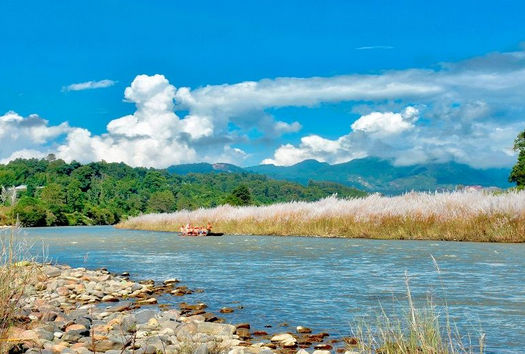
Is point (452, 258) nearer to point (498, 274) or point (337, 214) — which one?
point (498, 274)

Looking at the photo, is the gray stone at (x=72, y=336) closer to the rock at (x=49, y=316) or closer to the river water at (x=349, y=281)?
the rock at (x=49, y=316)

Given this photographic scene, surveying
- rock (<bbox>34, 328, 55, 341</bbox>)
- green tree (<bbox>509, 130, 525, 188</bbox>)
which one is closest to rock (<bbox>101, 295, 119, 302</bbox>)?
rock (<bbox>34, 328, 55, 341</bbox>)

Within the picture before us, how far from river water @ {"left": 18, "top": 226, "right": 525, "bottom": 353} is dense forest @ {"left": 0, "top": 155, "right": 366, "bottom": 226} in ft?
187

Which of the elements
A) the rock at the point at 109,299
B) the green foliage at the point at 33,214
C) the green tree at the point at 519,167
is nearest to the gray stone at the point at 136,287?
the rock at the point at 109,299

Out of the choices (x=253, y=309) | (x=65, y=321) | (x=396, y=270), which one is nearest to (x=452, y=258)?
(x=396, y=270)

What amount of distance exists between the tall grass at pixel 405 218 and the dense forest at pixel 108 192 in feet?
148

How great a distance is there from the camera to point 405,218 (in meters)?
20.3

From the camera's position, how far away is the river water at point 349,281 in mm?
6667

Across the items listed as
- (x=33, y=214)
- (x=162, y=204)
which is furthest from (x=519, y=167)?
(x=162, y=204)

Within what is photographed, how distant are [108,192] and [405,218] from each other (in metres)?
126

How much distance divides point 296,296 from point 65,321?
3.42m

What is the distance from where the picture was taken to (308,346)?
5.62 meters

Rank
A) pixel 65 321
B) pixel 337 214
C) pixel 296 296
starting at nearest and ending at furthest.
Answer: pixel 65 321 < pixel 296 296 < pixel 337 214

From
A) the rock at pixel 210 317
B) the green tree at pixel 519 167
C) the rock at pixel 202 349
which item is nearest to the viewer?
the rock at pixel 202 349
